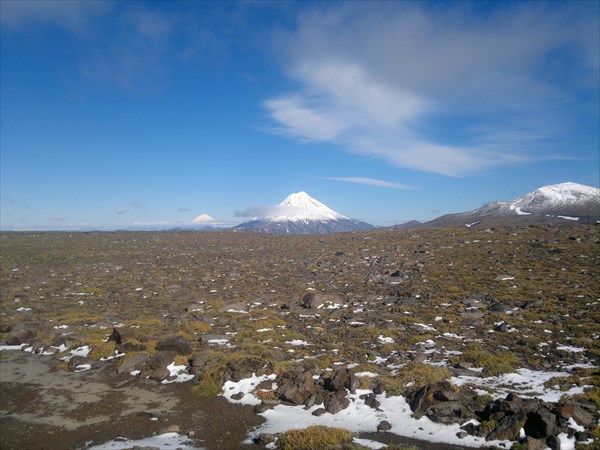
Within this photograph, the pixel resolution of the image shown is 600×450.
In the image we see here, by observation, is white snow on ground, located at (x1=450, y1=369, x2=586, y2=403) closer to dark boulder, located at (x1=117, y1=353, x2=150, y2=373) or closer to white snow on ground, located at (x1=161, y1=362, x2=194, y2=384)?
white snow on ground, located at (x1=161, y1=362, x2=194, y2=384)

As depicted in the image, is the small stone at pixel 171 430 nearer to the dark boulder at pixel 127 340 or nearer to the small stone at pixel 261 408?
the small stone at pixel 261 408

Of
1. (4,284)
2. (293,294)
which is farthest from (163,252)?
(293,294)

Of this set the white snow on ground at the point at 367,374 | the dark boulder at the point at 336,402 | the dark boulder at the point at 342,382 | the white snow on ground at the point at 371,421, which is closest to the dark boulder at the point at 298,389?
the white snow on ground at the point at 371,421

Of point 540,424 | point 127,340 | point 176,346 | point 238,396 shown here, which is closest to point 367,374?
point 238,396

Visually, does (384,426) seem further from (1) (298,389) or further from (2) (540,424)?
(2) (540,424)

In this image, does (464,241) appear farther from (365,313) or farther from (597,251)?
(365,313)

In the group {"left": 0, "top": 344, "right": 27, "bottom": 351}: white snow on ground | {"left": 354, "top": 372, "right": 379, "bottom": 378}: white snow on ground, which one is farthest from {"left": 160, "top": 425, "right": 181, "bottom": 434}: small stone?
{"left": 0, "top": 344, "right": 27, "bottom": 351}: white snow on ground

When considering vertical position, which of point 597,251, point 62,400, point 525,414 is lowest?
point 62,400

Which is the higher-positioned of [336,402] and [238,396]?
[336,402]
